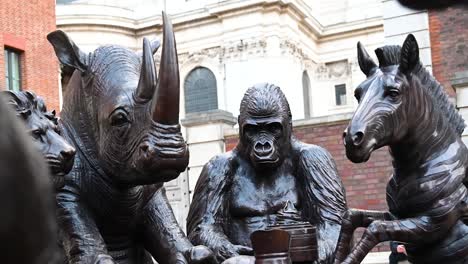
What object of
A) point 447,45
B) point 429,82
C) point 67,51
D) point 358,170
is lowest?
point 358,170

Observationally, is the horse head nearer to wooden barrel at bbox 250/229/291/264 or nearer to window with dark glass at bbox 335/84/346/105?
wooden barrel at bbox 250/229/291/264

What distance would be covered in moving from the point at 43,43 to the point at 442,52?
10.1 m

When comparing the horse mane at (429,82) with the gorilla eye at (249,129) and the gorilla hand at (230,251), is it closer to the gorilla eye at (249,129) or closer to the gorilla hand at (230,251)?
the gorilla eye at (249,129)

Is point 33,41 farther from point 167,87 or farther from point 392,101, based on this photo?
point 167,87

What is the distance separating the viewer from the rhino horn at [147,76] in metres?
1.72

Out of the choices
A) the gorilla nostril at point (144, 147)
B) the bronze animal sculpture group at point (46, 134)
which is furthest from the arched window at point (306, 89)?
the gorilla nostril at point (144, 147)

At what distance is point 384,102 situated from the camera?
2.32 meters

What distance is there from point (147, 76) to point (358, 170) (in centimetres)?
788

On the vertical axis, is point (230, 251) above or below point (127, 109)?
below

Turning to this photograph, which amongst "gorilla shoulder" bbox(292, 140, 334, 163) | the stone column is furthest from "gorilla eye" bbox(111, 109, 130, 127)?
the stone column

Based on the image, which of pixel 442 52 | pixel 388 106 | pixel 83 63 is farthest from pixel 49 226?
pixel 442 52

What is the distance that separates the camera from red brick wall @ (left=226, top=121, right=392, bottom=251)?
908cm

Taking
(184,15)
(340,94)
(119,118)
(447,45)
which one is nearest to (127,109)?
(119,118)

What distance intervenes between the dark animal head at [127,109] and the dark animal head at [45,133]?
136 millimetres
